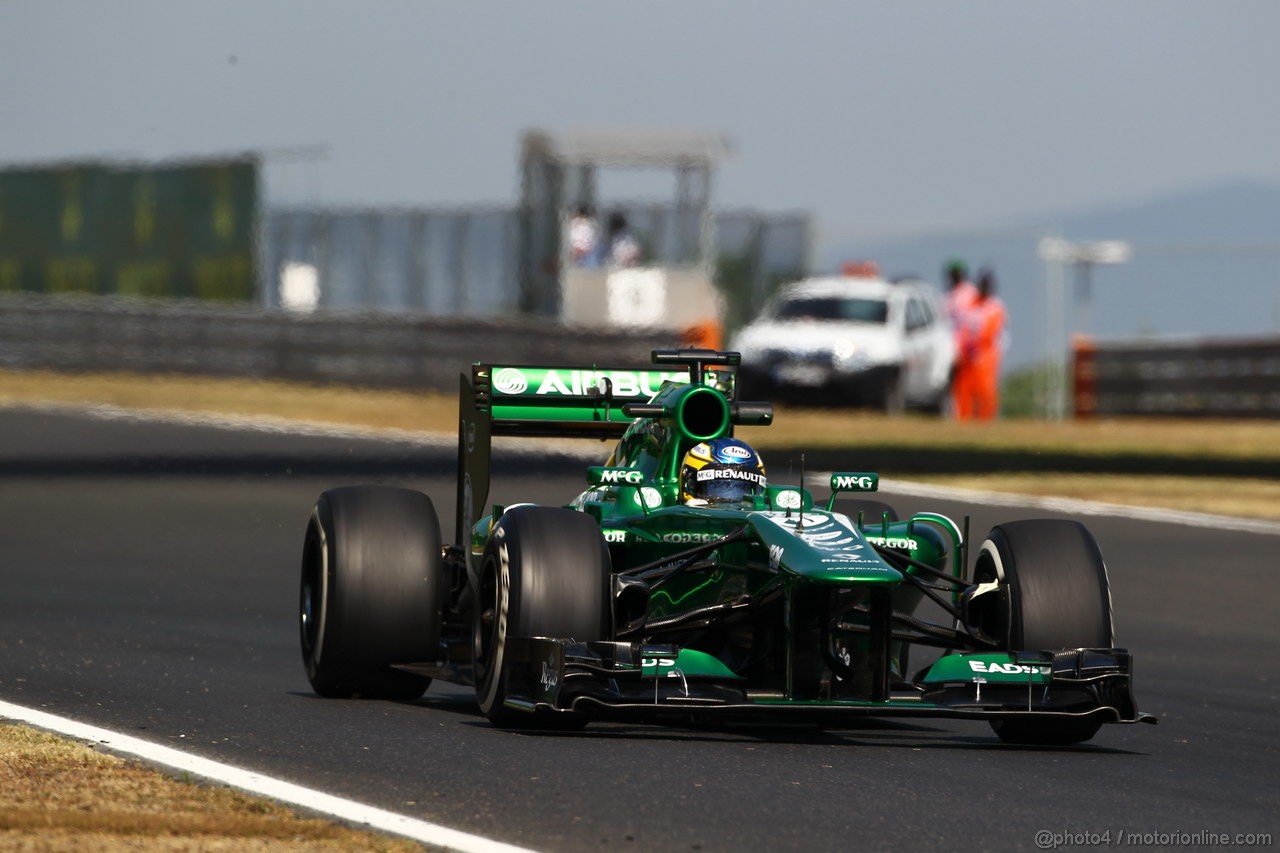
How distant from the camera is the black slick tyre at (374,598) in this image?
9070 millimetres

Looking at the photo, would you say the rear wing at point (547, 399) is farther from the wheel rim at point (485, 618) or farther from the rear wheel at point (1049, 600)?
the rear wheel at point (1049, 600)

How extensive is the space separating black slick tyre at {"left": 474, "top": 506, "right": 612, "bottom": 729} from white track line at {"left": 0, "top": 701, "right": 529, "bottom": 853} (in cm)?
121

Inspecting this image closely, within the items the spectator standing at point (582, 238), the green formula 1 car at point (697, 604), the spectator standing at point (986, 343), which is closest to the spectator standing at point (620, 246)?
the spectator standing at point (582, 238)

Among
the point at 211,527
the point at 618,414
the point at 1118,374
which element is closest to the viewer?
the point at 618,414

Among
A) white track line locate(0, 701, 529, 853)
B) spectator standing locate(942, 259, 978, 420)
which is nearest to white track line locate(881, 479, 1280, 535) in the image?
spectator standing locate(942, 259, 978, 420)

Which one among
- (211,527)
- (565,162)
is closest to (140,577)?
(211,527)

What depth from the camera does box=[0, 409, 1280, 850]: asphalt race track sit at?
6.63 m

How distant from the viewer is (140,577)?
45.5 feet

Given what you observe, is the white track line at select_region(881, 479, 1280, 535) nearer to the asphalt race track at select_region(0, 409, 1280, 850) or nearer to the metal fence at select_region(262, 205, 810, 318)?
the asphalt race track at select_region(0, 409, 1280, 850)

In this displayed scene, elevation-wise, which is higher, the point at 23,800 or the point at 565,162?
the point at 565,162

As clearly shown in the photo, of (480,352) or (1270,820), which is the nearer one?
(1270,820)

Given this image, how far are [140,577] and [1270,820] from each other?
829 cm

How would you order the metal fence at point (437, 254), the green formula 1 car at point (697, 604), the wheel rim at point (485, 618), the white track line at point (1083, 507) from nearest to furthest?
the green formula 1 car at point (697, 604), the wheel rim at point (485, 618), the white track line at point (1083, 507), the metal fence at point (437, 254)

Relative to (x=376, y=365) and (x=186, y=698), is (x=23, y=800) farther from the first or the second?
(x=376, y=365)
